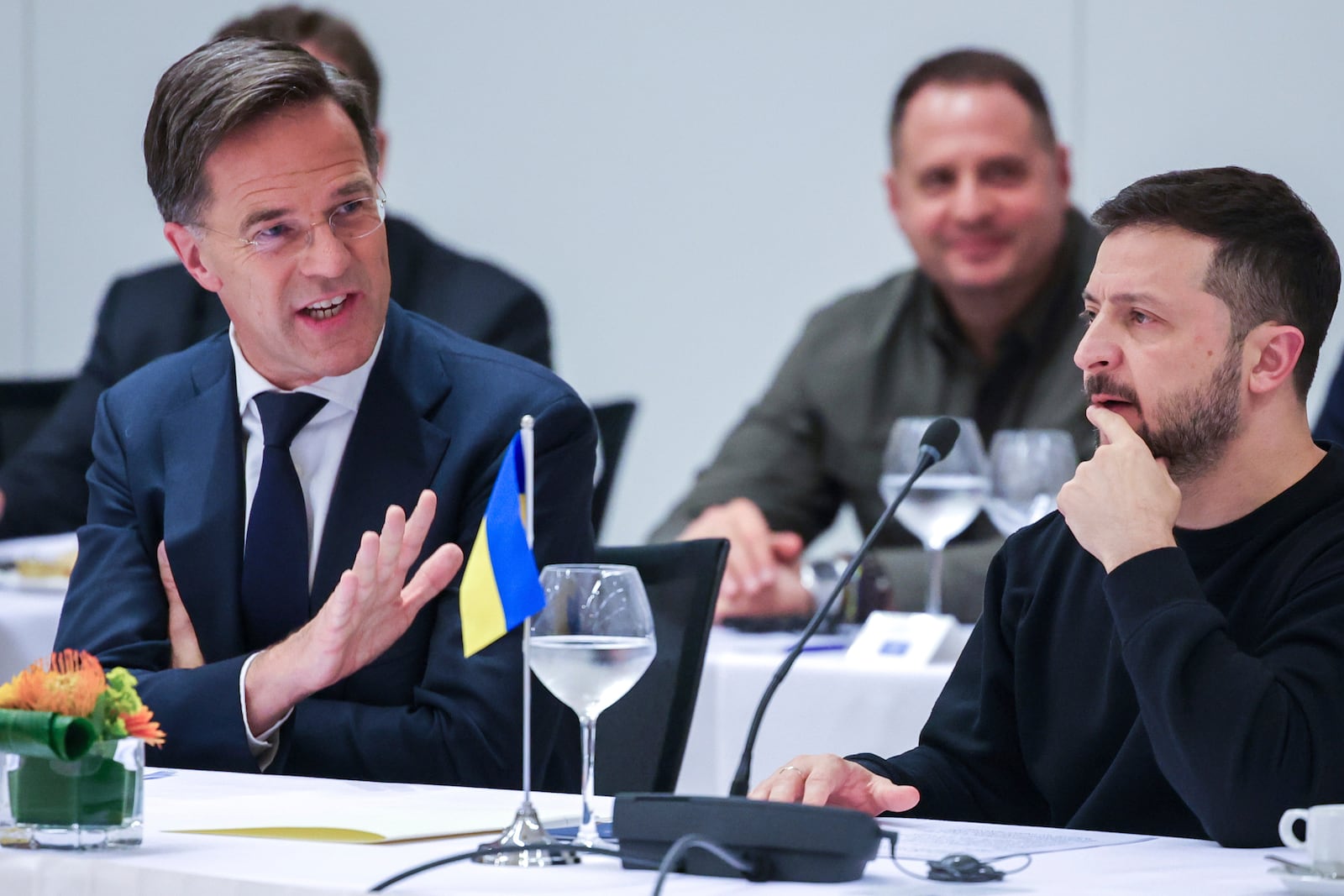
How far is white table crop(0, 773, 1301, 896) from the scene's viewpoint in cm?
121

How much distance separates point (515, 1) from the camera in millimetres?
5734

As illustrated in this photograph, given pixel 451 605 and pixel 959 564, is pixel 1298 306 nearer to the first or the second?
pixel 451 605

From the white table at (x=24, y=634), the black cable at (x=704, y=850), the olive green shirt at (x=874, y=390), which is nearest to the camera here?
the black cable at (x=704, y=850)

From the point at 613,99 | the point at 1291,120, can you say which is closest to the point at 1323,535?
the point at 1291,120

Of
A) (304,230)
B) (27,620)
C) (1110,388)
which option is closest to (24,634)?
(27,620)

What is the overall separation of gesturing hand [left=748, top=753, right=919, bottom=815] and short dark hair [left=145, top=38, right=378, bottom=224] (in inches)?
41.2

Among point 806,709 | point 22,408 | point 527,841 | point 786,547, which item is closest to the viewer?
point 527,841

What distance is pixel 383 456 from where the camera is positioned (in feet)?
7.04

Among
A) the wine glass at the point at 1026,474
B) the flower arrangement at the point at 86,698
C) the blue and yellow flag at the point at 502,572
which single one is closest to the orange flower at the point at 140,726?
the flower arrangement at the point at 86,698

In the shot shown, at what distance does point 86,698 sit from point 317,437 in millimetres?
872

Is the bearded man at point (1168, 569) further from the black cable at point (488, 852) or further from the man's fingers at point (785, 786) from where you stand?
the black cable at point (488, 852)

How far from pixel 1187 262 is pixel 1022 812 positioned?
0.55 m

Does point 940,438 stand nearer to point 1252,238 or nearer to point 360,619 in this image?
point 1252,238

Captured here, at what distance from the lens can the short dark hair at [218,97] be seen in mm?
2125
